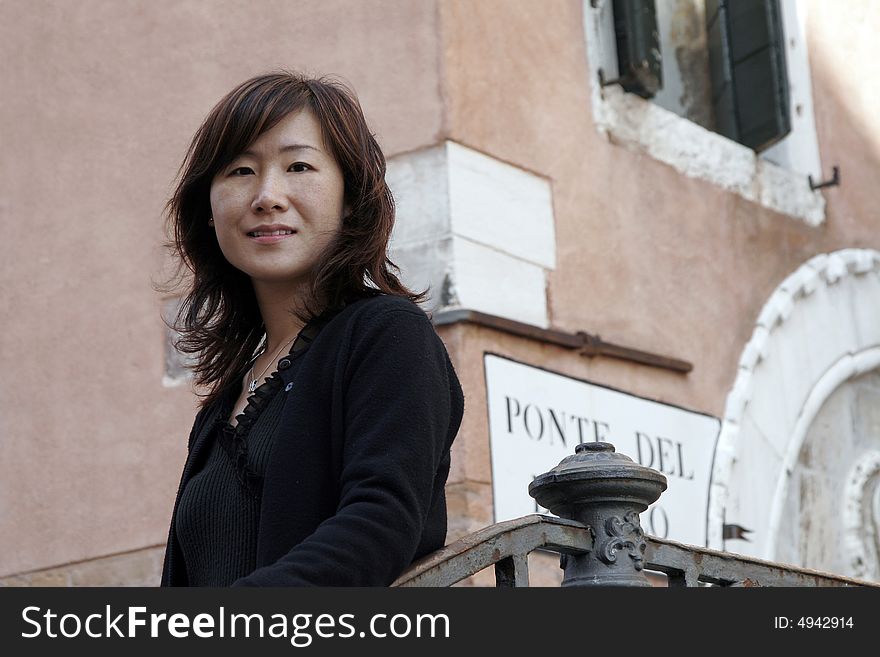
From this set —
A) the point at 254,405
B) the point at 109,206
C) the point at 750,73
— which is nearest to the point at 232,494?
the point at 254,405

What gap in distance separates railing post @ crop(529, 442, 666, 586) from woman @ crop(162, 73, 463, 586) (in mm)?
313

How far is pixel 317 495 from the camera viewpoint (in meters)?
1.75

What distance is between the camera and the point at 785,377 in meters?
6.29

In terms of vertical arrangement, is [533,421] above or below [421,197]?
below

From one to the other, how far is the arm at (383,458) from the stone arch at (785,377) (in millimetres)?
4072

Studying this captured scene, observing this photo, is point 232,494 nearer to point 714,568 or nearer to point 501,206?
point 714,568

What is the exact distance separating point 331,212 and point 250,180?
0.38 ft

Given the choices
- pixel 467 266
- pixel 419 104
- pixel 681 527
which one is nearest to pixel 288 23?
pixel 419 104

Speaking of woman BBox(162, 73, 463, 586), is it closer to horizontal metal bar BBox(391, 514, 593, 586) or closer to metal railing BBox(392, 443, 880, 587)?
horizontal metal bar BBox(391, 514, 593, 586)

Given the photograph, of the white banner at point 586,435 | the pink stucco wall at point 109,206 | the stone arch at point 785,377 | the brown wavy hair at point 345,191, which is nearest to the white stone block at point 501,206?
the pink stucco wall at point 109,206

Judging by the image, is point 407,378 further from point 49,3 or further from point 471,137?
point 49,3

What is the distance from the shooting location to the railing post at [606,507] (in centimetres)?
208

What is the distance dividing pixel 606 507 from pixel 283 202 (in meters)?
0.61

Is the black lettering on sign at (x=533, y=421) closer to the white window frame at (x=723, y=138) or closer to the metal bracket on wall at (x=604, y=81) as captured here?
the white window frame at (x=723, y=138)
